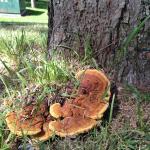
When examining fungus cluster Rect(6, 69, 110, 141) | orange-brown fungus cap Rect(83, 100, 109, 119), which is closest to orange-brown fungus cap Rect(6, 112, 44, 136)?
fungus cluster Rect(6, 69, 110, 141)

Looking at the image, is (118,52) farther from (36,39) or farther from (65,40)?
(36,39)

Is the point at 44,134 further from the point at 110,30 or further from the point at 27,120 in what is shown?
the point at 110,30

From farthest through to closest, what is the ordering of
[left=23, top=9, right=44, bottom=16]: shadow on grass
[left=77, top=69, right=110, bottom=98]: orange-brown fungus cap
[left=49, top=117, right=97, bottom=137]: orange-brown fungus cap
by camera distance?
[left=23, top=9, right=44, bottom=16]: shadow on grass < [left=77, top=69, right=110, bottom=98]: orange-brown fungus cap < [left=49, top=117, right=97, bottom=137]: orange-brown fungus cap

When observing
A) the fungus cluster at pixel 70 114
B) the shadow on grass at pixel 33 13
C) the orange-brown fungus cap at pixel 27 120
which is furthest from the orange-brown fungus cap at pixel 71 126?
the shadow on grass at pixel 33 13

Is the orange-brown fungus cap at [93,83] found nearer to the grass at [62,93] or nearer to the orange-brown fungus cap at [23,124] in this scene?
the grass at [62,93]

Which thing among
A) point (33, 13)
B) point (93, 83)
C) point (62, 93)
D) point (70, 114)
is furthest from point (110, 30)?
point (33, 13)

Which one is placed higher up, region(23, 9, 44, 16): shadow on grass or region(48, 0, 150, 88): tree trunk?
region(48, 0, 150, 88): tree trunk

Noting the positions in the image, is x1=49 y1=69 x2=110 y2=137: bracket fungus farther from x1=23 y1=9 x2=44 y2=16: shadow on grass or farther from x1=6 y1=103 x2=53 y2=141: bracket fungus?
x1=23 y1=9 x2=44 y2=16: shadow on grass
